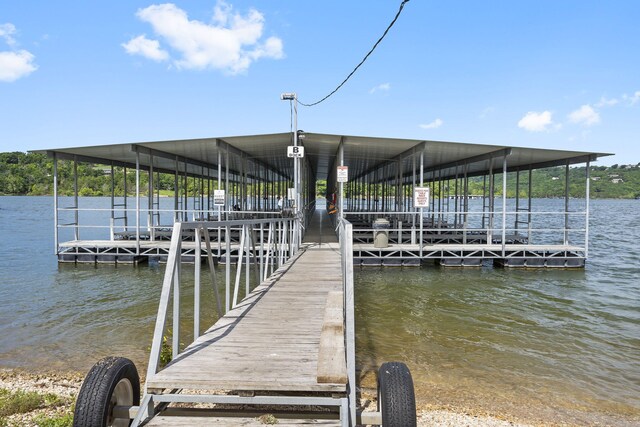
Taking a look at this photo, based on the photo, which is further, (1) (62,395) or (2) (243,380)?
(1) (62,395)

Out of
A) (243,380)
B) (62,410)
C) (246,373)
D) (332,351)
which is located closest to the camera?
(243,380)

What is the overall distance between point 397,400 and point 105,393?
1900 millimetres

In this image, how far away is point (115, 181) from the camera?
305 ft

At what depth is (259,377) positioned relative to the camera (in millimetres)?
3049

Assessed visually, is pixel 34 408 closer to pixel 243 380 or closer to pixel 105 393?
pixel 105 393

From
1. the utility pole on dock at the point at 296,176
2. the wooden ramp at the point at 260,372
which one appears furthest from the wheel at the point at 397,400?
the utility pole on dock at the point at 296,176

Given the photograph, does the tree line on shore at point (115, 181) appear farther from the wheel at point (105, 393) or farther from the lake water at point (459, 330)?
the wheel at point (105, 393)

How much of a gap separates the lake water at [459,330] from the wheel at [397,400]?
2.35 m

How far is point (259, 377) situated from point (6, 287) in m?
12.1

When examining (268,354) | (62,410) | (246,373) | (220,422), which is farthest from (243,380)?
(62,410)

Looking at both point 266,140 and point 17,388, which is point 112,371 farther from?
point 266,140

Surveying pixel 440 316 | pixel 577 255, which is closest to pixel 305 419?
pixel 440 316

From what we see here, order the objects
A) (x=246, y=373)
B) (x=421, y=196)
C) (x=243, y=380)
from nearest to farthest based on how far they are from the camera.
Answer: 1. (x=243, y=380)
2. (x=246, y=373)
3. (x=421, y=196)

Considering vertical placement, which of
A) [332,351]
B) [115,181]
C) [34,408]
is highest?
[115,181]
